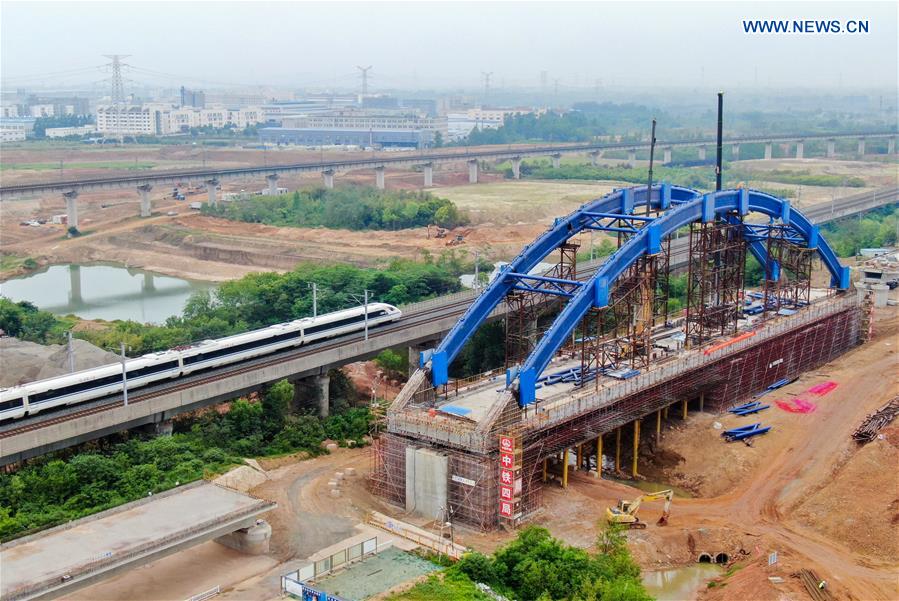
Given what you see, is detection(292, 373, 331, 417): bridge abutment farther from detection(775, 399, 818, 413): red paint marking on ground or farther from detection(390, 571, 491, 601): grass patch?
detection(775, 399, 818, 413): red paint marking on ground

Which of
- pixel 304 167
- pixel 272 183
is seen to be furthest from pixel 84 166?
pixel 304 167

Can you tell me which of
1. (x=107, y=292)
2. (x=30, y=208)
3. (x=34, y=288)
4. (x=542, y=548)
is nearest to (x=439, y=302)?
(x=542, y=548)

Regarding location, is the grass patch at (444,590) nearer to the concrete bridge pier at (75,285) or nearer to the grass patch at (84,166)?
the concrete bridge pier at (75,285)

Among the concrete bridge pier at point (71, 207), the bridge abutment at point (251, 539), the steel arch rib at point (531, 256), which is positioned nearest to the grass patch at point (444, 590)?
the bridge abutment at point (251, 539)

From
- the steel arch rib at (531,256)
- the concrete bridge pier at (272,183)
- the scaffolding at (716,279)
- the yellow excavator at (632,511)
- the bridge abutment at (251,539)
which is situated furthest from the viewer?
the concrete bridge pier at (272,183)

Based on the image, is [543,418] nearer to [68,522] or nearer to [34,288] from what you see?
[68,522]

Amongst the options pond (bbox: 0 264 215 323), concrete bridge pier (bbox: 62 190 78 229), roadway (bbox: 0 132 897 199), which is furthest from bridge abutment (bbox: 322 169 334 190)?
pond (bbox: 0 264 215 323)
